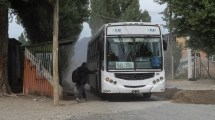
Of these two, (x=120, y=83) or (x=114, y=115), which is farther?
(x=120, y=83)

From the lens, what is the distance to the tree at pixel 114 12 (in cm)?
5384

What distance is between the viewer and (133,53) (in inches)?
854

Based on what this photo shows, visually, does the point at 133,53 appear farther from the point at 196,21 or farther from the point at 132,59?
the point at 196,21

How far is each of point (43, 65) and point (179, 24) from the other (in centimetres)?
1371

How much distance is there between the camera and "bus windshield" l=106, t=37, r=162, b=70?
2158 centimetres

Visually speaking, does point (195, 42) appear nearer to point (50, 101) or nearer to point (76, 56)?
point (50, 101)

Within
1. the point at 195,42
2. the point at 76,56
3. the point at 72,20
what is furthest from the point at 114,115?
the point at 76,56

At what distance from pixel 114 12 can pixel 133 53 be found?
1441 inches

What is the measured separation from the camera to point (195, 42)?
3506cm

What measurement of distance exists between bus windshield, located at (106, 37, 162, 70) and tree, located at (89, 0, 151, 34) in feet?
103

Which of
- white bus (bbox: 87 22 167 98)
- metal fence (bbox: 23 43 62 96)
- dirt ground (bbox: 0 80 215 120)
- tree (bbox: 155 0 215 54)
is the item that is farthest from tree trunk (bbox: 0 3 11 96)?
tree (bbox: 155 0 215 54)

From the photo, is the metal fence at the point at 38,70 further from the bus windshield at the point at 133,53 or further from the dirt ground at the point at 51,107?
the bus windshield at the point at 133,53

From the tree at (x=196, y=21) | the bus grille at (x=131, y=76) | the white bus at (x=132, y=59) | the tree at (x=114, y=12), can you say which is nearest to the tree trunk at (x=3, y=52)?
the white bus at (x=132, y=59)

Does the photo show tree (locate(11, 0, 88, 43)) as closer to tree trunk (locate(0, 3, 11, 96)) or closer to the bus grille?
tree trunk (locate(0, 3, 11, 96))
